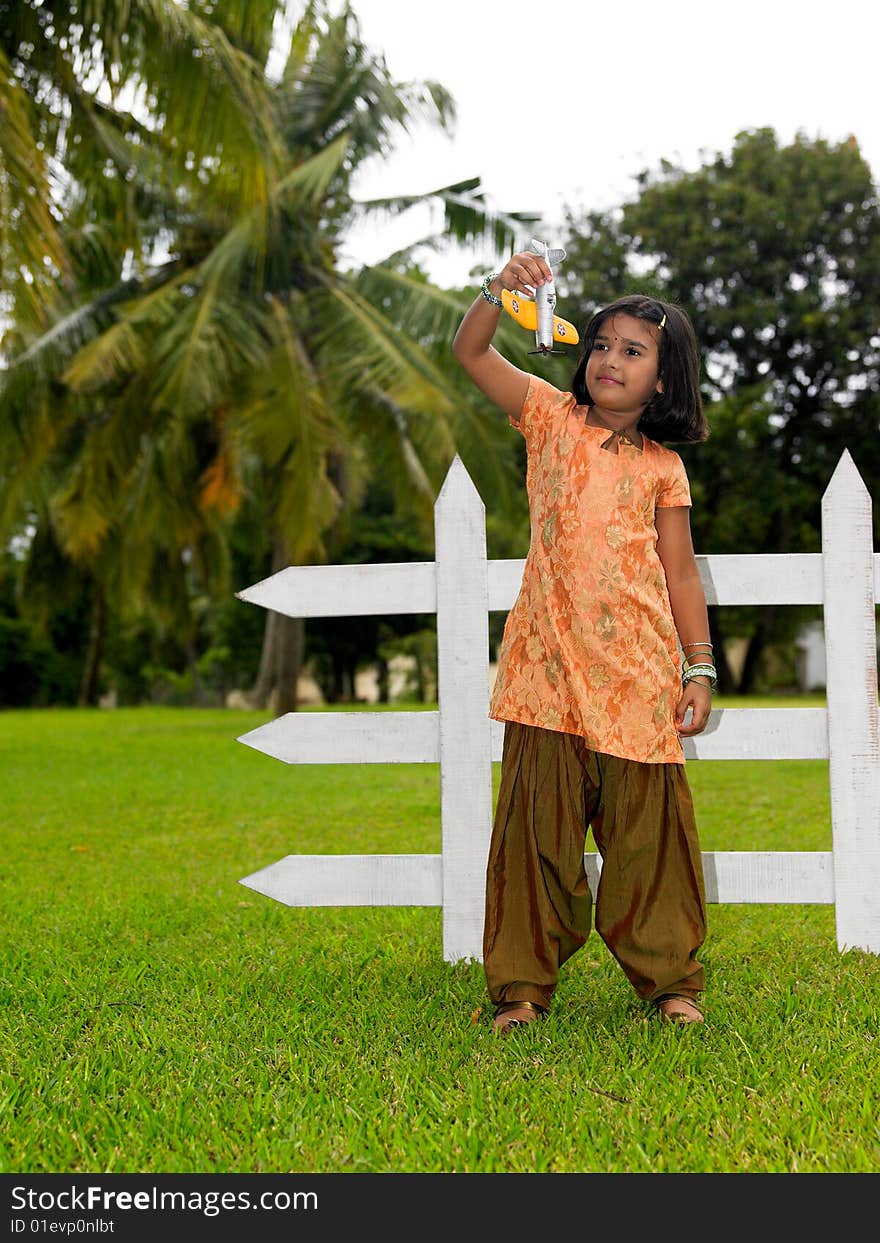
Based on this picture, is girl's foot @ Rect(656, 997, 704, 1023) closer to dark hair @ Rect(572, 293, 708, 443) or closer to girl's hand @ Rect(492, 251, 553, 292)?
dark hair @ Rect(572, 293, 708, 443)

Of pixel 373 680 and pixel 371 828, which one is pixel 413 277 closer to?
pixel 371 828

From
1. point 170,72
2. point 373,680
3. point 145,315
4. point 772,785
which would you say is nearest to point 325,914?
point 772,785

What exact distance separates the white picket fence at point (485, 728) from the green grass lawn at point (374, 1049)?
23 centimetres

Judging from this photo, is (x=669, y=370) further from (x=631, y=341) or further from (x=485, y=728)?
(x=485, y=728)

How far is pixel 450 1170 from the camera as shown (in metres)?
2.19

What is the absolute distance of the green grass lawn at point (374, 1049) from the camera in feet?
7.48

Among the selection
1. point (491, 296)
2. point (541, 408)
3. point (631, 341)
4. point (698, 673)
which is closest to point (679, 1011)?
point (698, 673)

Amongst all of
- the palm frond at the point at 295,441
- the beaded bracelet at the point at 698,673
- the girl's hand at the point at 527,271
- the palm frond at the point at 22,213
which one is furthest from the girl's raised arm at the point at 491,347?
the palm frond at the point at 295,441

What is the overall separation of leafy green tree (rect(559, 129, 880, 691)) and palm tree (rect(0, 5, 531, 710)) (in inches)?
256

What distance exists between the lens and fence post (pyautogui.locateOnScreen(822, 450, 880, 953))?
3553mm

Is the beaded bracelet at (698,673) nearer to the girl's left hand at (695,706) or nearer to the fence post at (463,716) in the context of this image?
the girl's left hand at (695,706)

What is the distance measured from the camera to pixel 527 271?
293 centimetres

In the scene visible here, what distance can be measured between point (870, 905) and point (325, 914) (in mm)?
2097

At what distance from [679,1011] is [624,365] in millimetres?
1610
